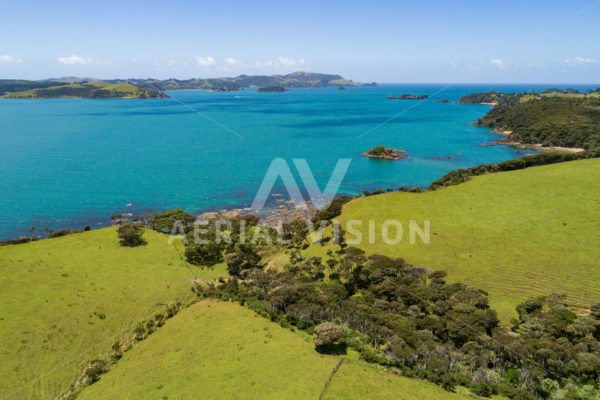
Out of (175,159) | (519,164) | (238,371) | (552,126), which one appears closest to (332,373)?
(238,371)

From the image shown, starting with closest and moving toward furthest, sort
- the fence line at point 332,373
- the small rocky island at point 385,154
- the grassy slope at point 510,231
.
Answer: the fence line at point 332,373 → the grassy slope at point 510,231 → the small rocky island at point 385,154

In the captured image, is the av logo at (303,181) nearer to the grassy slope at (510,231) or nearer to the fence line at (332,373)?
the grassy slope at (510,231)

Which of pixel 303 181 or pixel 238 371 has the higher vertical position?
pixel 303 181

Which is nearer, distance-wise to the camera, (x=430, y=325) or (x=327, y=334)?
(x=327, y=334)

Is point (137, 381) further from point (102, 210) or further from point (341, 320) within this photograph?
point (102, 210)

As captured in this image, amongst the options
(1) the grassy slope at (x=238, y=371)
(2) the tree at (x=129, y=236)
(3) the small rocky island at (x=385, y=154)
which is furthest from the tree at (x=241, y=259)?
(3) the small rocky island at (x=385, y=154)

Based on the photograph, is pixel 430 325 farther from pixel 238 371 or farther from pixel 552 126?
pixel 552 126

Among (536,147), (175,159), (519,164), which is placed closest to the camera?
(519,164)
